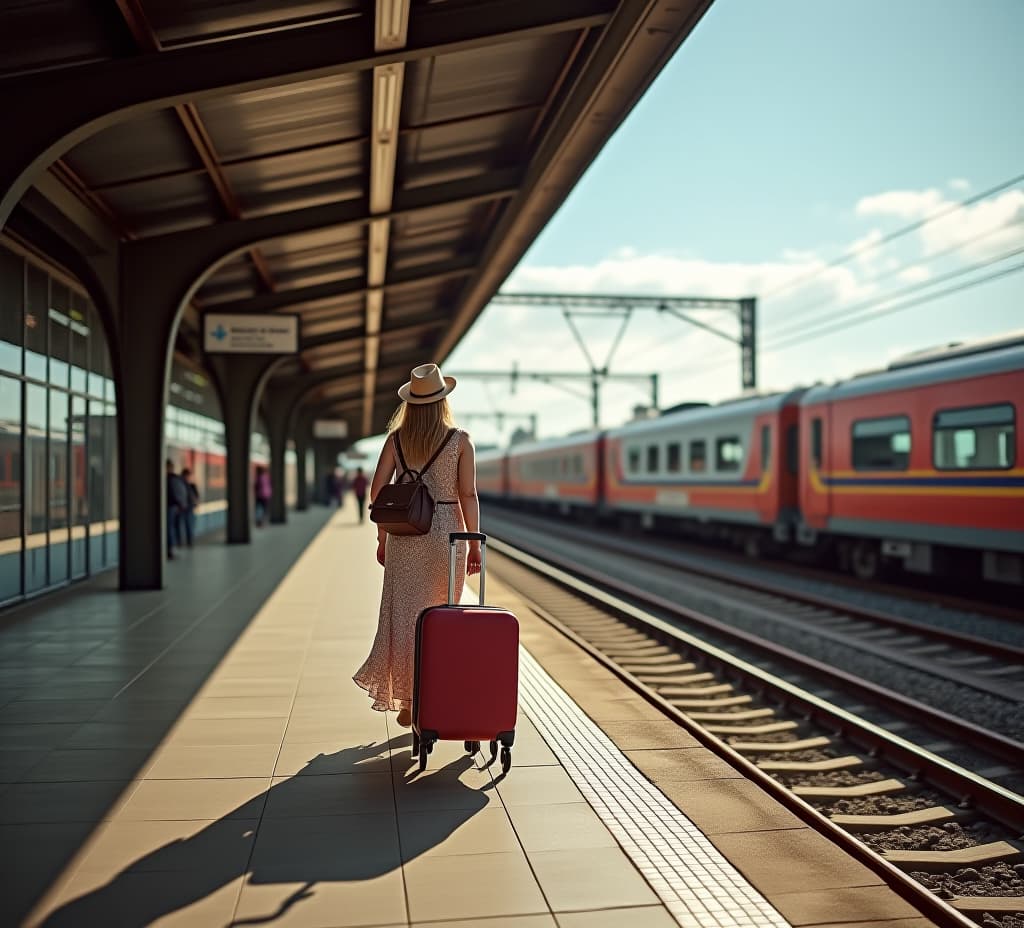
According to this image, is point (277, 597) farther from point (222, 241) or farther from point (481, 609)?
point (481, 609)

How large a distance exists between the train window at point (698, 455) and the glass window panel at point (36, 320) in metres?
12.0

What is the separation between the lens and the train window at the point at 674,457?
20547 mm

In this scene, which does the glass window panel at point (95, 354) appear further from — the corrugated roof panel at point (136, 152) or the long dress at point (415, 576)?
the long dress at point (415, 576)

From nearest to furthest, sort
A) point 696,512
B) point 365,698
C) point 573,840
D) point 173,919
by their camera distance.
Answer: point 173,919, point 573,840, point 365,698, point 696,512

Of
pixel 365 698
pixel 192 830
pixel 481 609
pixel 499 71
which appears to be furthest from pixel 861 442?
pixel 192 830

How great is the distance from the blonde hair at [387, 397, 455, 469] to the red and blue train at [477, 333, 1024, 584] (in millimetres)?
7824

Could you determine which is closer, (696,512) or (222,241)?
(222,241)

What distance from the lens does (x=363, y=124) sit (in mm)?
9016

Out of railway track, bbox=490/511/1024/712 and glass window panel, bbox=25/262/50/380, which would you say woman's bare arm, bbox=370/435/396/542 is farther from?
glass window panel, bbox=25/262/50/380

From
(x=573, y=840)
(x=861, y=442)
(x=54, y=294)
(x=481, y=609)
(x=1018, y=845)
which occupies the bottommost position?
(x=1018, y=845)

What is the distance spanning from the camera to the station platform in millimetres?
3086

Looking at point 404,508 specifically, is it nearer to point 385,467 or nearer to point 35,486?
point 385,467

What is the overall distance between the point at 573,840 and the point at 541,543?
768 inches

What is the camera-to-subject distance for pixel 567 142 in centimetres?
833
